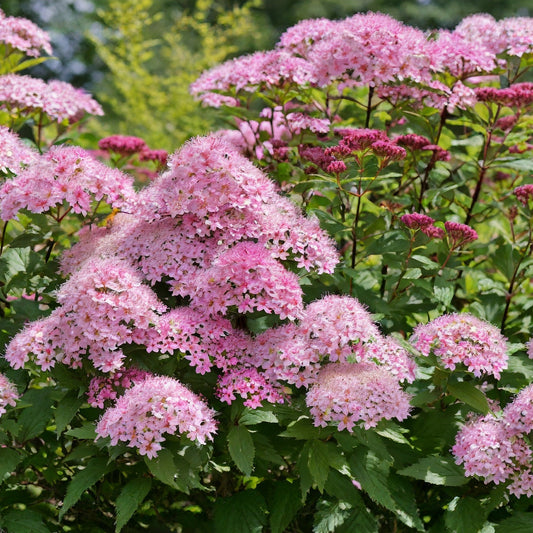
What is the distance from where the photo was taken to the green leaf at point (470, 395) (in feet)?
8.30

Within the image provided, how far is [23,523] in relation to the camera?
262cm

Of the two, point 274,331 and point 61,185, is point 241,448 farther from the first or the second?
point 61,185

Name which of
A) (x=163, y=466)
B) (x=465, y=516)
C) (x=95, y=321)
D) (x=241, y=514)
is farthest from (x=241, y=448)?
(x=465, y=516)

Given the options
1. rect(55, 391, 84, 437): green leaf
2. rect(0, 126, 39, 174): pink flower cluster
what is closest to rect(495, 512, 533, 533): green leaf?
rect(55, 391, 84, 437): green leaf

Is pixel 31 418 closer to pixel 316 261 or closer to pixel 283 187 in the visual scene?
pixel 316 261

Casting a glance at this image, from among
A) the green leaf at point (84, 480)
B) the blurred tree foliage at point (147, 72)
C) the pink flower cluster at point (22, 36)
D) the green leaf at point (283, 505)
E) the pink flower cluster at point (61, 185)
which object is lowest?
the blurred tree foliage at point (147, 72)

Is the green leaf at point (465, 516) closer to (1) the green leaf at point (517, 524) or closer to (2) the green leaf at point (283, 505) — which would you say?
(1) the green leaf at point (517, 524)

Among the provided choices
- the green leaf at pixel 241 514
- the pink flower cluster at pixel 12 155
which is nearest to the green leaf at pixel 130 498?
the green leaf at pixel 241 514

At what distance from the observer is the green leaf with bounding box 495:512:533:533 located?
245 cm

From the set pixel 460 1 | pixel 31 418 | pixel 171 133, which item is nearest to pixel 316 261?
pixel 31 418

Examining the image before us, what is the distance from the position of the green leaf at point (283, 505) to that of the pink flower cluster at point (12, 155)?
152 centimetres

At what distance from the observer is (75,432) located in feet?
7.82

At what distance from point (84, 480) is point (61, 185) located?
1.01 meters

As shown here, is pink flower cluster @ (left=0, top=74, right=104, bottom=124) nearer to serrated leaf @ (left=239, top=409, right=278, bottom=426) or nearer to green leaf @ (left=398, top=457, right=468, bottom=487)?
serrated leaf @ (left=239, top=409, right=278, bottom=426)
